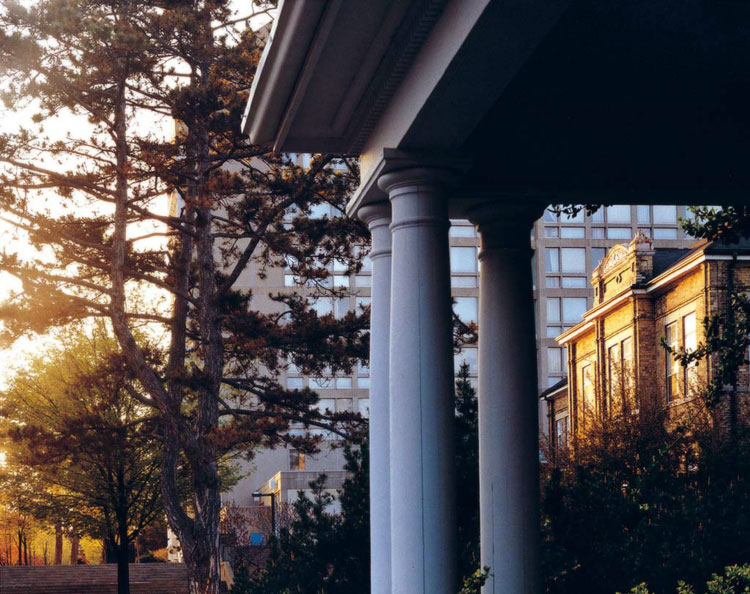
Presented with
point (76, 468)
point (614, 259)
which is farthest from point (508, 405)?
point (614, 259)

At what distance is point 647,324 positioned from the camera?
134 feet

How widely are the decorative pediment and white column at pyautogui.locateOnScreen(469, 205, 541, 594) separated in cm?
3328

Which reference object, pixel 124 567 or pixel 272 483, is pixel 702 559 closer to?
pixel 124 567

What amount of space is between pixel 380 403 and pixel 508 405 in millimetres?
1311

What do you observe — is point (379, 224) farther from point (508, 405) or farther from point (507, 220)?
point (508, 405)

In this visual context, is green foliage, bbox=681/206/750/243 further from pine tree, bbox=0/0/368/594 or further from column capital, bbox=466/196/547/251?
pine tree, bbox=0/0/368/594

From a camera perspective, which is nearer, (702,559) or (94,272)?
(702,559)

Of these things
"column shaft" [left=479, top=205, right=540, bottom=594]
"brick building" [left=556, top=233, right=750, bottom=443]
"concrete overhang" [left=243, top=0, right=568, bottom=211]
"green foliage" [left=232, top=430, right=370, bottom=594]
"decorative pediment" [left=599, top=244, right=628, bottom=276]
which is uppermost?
"decorative pediment" [left=599, top=244, right=628, bottom=276]

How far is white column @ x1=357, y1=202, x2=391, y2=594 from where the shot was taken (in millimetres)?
8828

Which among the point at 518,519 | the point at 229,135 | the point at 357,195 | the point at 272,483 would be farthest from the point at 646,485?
the point at 272,483

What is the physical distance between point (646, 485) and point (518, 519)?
12.8ft

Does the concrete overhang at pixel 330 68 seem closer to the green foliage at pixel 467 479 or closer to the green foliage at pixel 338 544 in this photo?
the green foliage at pixel 467 479

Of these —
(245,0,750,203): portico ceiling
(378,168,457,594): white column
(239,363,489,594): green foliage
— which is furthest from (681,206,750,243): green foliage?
(378,168,457,594): white column

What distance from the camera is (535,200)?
391 inches
